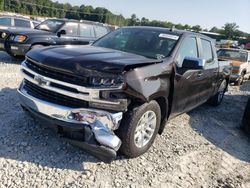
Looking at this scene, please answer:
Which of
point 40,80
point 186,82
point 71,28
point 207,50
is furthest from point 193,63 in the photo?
point 71,28

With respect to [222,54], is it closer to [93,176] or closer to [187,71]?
[187,71]

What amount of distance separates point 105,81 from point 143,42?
169cm

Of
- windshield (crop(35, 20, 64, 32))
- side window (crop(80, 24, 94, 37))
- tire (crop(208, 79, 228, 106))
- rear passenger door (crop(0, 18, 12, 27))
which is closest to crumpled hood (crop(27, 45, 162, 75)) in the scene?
tire (crop(208, 79, 228, 106))

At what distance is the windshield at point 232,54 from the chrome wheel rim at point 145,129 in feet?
33.9

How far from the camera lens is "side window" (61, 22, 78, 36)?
33.2 ft

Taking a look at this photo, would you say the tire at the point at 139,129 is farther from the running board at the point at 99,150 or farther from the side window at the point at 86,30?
the side window at the point at 86,30

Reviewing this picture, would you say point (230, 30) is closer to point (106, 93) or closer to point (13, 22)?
point (13, 22)

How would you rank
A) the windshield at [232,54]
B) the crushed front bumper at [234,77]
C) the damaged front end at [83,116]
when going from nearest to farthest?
1. the damaged front end at [83,116]
2. the crushed front bumper at [234,77]
3. the windshield at [232,54]

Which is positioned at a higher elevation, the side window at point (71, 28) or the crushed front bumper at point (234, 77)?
the side window at point (71, 28)

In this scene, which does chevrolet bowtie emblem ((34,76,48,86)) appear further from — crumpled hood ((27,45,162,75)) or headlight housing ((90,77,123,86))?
headlight housing ((90,77,123,86))

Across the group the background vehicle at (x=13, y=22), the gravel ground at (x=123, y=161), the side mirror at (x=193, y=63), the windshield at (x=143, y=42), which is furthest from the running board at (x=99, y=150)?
the background vehicle at (x=13, y=22)

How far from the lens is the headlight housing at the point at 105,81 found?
3.11m

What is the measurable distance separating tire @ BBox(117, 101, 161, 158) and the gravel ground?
0.62ft

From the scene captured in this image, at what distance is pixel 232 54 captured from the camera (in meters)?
13.3
